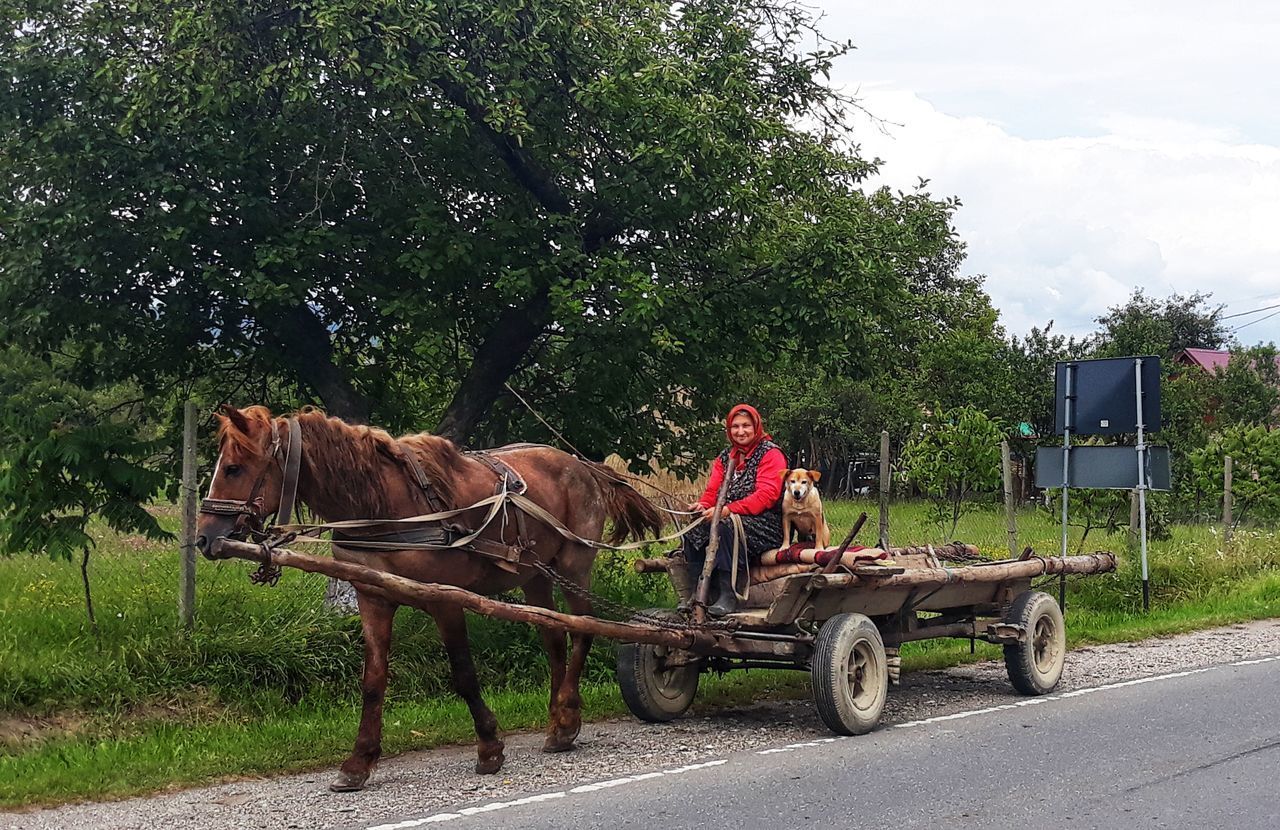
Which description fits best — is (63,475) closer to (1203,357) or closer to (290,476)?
(290,476)

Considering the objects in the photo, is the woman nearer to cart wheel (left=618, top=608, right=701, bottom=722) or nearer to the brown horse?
cart wheel (left=618, top=608, right=701, bottom=722)

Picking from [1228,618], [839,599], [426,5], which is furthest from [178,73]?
[1228,618]

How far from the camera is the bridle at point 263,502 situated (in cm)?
614

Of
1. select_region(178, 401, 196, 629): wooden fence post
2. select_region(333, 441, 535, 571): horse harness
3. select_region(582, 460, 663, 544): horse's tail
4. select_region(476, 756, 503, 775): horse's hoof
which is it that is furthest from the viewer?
select_region(178, 401, 196, 629): wooden fence post

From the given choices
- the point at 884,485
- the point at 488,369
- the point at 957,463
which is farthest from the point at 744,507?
the point at 957,463

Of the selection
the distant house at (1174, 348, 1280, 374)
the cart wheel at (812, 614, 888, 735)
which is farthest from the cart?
the distant house at (1174, 348, 1280, 374)

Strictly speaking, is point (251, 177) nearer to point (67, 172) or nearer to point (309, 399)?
point (67, 172)

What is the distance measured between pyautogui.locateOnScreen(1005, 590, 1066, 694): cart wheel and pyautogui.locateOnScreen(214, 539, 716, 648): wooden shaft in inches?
108

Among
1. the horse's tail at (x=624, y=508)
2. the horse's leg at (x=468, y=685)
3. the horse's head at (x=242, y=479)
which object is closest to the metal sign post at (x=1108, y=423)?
the horse's tail at (x=624, y=508)

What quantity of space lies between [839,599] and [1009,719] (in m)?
1.43

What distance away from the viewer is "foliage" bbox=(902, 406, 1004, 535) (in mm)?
14578

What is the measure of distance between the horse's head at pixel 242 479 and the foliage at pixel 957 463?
981cm

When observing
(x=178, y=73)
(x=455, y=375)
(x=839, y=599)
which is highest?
(x=178, y=73)

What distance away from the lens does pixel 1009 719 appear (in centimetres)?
827
